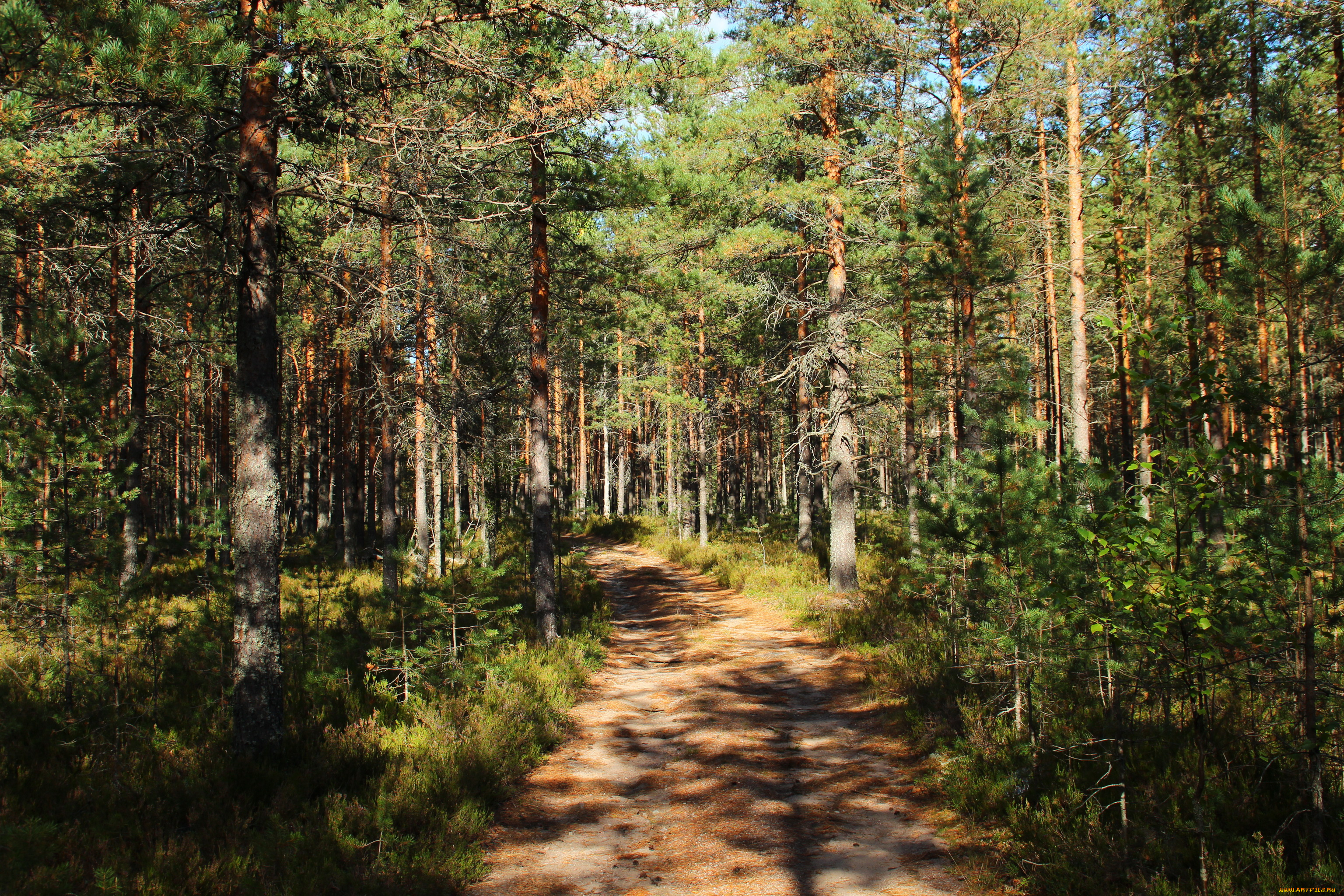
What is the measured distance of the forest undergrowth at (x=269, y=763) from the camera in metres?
4.47

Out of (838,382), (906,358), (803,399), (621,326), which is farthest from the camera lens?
(803,399)

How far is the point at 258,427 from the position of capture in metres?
6.16

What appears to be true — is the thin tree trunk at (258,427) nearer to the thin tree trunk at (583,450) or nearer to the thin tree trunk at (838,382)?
the thin tree trunk at (838,382)

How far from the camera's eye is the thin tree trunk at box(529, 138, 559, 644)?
36.3 feet

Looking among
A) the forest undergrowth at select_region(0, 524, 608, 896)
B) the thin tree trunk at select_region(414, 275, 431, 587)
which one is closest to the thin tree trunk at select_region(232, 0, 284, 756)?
the forest undergrowth at select_region(0, 524, 608, 896)

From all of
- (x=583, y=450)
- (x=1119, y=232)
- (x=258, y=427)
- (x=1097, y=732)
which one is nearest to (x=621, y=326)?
(x=258, y=427)

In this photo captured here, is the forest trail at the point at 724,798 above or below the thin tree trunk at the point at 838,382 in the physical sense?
below

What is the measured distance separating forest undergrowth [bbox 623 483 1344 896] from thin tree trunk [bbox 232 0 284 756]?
19.7 ft

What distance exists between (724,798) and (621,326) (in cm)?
990

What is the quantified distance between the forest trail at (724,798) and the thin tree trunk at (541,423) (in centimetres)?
142

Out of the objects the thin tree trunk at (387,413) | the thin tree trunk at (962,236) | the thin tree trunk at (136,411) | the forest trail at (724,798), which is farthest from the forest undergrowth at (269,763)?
the thin tree trunk at (962,236)

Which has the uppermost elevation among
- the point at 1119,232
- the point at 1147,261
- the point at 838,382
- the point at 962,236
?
the point at 1119,232

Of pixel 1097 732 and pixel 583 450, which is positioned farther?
pixel 583 450

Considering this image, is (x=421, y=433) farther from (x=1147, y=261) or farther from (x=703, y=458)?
(x=1147, y=261)
